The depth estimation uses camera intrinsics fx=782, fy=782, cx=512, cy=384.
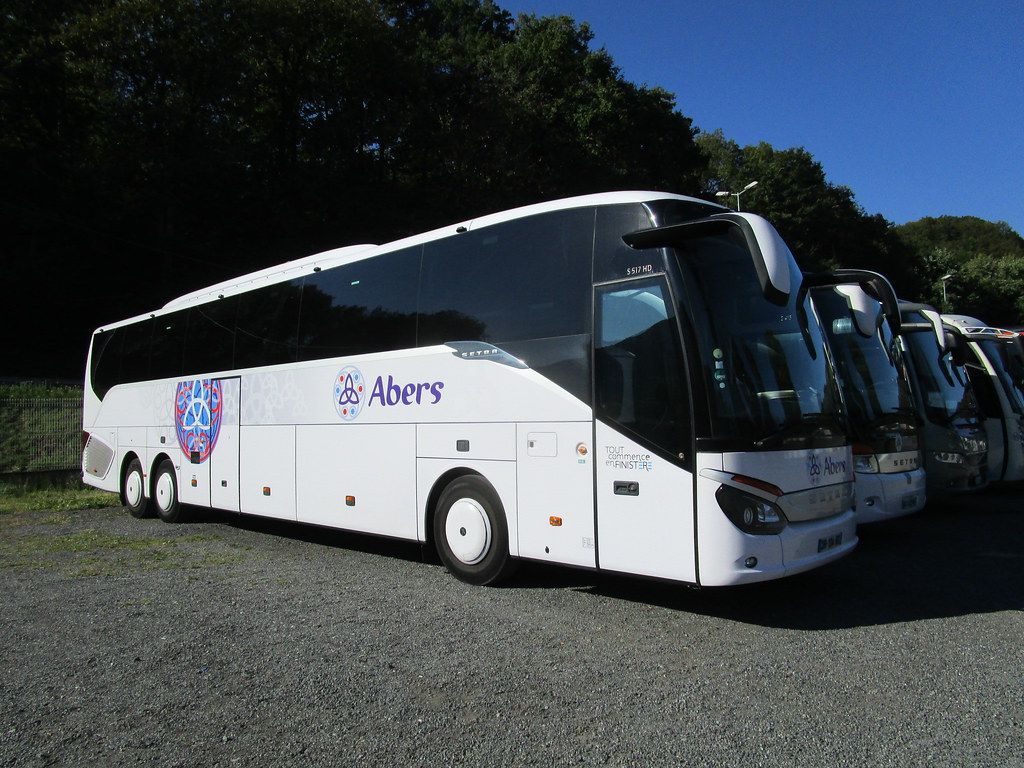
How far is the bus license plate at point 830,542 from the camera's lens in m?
5.89

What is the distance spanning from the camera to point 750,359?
5812mm

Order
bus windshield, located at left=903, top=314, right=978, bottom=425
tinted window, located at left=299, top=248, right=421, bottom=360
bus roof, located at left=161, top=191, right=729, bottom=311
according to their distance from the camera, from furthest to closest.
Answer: bus windshield, located at left=903, top=314, right=978, bottom=425 → tinted window, located at left=299, top=248, right=421, bottom=360 → bus roof, located at left=161, top=191, right=729, bottom=311

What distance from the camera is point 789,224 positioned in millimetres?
56344

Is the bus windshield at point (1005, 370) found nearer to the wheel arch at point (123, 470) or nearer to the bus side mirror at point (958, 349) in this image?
the bus side mirror at point (958, 349)

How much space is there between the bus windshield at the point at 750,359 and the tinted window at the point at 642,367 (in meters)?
0.20

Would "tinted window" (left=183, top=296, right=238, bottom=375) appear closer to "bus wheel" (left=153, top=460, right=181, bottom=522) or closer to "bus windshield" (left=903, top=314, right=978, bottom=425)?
"bus wheel" (left=153, top=460, right=181, bottom=522)

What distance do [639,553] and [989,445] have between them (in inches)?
368

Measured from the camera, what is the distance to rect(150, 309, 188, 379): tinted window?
1191cm

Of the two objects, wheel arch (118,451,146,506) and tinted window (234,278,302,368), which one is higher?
tinted window (234,278,302,368)

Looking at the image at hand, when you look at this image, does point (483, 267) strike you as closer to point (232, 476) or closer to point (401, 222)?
point (232, 476)

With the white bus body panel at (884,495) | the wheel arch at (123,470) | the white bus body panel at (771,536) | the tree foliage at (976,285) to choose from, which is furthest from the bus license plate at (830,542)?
the tree foliage at (976,285)

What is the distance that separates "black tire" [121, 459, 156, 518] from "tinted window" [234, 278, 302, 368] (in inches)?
151

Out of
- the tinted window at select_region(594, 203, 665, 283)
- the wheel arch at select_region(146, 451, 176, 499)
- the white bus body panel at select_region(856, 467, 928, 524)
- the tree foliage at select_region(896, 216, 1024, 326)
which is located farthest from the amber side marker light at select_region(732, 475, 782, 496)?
the tree foliage at select_region(896, 216, 1024, 326)

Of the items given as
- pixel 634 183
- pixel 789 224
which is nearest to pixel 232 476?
pixel 634 183
